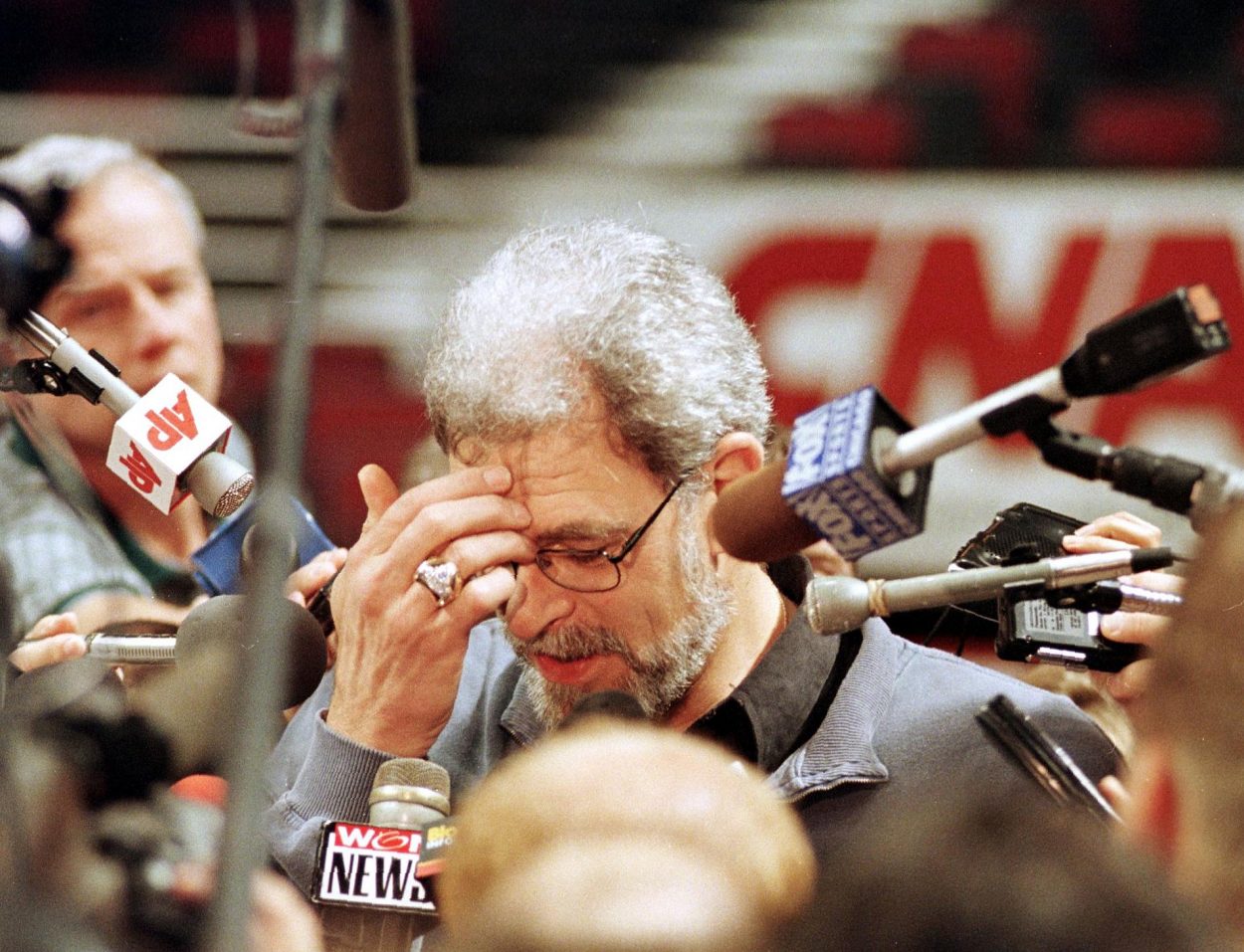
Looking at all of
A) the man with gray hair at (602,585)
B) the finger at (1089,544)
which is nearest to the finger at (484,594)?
the man with gray hair at (602,585)

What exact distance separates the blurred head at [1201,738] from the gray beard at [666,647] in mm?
1134

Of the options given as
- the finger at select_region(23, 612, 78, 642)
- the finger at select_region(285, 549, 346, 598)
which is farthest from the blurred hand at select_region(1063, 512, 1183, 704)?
the finger at select_region(23, 612, 78, 642)

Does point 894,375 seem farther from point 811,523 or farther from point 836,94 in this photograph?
point 811,523

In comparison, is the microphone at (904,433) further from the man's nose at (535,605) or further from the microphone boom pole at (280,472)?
the man's nose at (535,605)

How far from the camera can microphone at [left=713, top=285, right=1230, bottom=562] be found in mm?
1284

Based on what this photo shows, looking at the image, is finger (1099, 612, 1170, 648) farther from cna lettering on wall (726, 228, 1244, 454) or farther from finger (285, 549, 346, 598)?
cna lettering on wall (726, 228, 1244, 454)

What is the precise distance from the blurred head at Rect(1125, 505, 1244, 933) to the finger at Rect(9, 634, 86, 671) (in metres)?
1.50

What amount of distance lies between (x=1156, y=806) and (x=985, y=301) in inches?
137

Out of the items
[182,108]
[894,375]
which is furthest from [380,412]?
[894,375]

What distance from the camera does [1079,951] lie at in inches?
30.3

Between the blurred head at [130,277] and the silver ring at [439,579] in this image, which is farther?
the blurred head at [130,277]

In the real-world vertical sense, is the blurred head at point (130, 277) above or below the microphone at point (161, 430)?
below

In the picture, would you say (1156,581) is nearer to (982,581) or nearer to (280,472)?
(982,581)

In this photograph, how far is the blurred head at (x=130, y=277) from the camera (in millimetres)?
Answer: 4348
